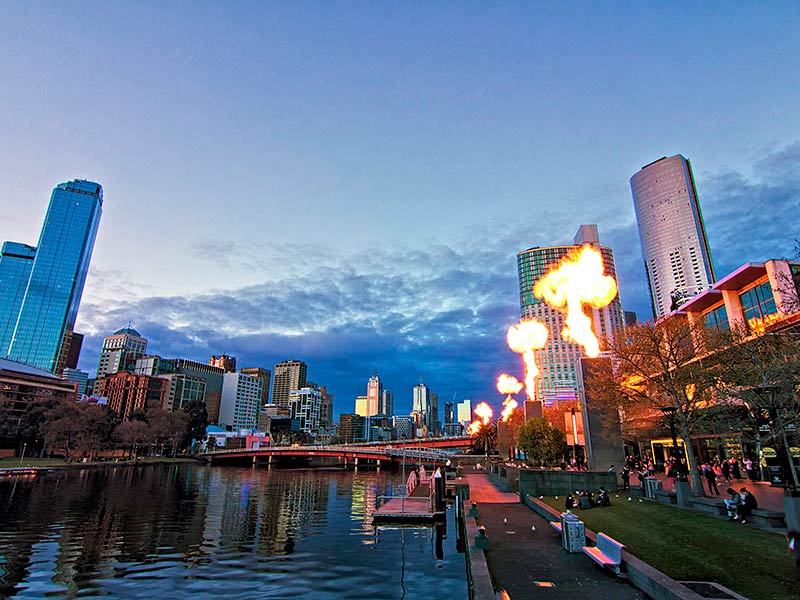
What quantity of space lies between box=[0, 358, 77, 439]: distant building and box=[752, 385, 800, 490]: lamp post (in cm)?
13835

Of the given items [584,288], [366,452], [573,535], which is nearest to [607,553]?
[573,535]

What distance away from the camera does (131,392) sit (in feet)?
620

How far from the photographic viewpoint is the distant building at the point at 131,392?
186 metres

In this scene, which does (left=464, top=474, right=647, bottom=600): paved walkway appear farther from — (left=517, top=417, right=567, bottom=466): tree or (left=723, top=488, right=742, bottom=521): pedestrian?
(left=517, top=417, right=567, bottom=466): tree

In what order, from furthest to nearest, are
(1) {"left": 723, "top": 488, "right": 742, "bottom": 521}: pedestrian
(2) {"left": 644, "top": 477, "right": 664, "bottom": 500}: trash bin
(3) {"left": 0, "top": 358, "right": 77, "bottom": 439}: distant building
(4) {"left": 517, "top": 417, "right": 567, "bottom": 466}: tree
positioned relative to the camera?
(3) {"left": 0, "top": 358, "right": 77, "bottom": 439}: distant building, (4) {"left": 517, "top": 417, "right": 567, "bottom": 466}: tree, (2) {"left": 644, "top": 477, "right": 664, "bottom": 500}: trash bin, (1) {"left": 723, "top": 488, "right": 742, "bottom": 521}: pedestrian

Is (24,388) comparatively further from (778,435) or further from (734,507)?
(778,435)

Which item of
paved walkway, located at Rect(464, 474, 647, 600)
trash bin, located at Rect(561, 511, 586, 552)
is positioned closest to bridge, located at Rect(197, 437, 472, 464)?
paved walkway, located at Rect(464, 474, 647, 600)

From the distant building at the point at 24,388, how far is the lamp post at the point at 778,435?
138 metres

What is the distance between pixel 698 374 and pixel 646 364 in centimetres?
350

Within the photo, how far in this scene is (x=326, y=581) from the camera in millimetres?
20078

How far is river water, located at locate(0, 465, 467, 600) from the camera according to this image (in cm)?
1888

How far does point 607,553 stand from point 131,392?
698 ft

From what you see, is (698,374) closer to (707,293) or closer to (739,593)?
(739,593)

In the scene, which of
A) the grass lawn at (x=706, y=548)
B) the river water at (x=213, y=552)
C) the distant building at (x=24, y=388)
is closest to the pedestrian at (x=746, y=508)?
the grass lawn at (x=706, y=548)
